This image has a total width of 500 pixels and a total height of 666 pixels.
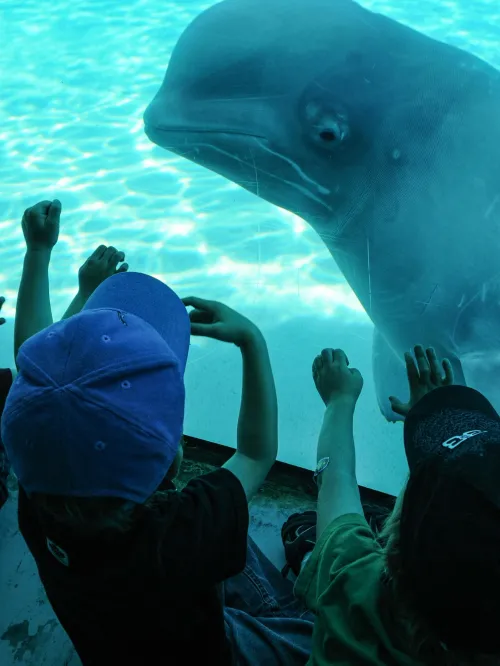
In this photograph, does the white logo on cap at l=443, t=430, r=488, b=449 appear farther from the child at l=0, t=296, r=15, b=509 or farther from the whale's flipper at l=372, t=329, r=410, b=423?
the whale's flipper at l=372, t=329, r=410, b=423

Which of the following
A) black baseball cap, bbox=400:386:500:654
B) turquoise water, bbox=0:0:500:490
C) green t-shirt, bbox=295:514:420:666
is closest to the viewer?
black baseball cap, bbox=400:386:500:654

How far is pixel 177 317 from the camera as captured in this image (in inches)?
77.7

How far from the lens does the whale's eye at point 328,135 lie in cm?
289

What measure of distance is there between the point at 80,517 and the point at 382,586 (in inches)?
27.7

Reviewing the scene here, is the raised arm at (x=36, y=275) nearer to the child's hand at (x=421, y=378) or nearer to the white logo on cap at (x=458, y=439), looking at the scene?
the child's hand at (x=421, y=378)

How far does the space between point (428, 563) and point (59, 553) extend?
0.83m

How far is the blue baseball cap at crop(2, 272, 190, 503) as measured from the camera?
134 cm

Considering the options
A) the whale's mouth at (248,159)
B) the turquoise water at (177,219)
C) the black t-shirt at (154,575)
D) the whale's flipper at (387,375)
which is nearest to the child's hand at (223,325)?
the black t-shirt at (154,575)

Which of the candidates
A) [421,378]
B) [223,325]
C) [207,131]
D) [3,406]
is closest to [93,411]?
[223,325]

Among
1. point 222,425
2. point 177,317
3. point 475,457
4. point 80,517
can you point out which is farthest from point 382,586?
point 222,425

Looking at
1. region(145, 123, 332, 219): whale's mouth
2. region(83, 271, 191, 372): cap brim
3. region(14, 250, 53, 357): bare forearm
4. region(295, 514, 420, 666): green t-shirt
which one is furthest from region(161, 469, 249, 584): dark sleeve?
region(145, 123, 332, 219): whale's mouth

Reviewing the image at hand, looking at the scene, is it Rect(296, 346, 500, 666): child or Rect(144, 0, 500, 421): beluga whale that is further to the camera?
Rect(144, 0, 500, 421): beluga whale

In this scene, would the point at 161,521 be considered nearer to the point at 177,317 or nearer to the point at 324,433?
the point at 177,317

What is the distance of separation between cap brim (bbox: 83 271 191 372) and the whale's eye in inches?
51.7
